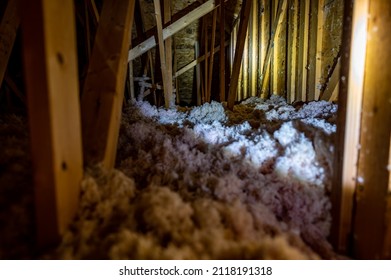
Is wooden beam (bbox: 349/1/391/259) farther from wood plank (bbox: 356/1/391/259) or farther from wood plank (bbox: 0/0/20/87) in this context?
wood plank (bbox: 0/0/20/87)

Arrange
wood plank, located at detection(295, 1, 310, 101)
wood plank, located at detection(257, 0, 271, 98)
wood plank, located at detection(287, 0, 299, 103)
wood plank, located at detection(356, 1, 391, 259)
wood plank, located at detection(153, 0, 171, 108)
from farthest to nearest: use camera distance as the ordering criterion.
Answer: wood plank, located at detection(257, 0, 271, 98) → wood plank, located at detection(287, 0, 299, 103) → wood plank, located at detection(295, 1, 310, 101) → wood plank, located at detection(153, 0, 171, 108) → wood plank, located at detection(356, 1, 391, 259)

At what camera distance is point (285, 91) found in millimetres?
3682

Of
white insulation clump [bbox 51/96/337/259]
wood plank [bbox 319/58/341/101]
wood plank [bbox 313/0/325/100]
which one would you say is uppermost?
wood plank [bbox 313/0/325/100]

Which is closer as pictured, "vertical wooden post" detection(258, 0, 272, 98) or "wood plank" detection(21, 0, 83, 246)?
"wood plank" detection(21, 0, 83, 246)

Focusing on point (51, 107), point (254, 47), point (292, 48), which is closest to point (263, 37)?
point (254, 47)

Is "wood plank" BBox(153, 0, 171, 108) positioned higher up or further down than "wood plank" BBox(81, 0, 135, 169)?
higher up

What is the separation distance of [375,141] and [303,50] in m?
2.49

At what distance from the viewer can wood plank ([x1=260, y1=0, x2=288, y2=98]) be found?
3.56 metres

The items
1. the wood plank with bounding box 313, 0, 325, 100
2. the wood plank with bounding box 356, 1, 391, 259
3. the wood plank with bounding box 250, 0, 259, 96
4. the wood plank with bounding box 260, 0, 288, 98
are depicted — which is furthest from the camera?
the wood plank with bounding box 250, 0, 259, 96

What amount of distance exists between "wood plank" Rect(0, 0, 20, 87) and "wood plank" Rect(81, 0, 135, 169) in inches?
44.8

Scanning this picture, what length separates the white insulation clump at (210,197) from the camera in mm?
851

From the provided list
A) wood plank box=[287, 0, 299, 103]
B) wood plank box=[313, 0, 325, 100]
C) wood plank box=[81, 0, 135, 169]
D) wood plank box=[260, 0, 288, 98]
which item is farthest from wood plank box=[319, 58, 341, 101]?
wood plank box=[81, 0, 135, 169]

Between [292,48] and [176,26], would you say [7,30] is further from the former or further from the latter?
[292,48]
